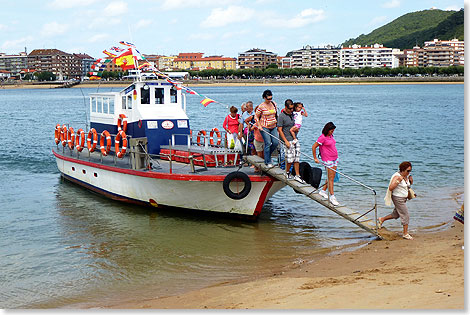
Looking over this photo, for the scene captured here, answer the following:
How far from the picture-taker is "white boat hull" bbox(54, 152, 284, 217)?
1472cm

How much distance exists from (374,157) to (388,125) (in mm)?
21595

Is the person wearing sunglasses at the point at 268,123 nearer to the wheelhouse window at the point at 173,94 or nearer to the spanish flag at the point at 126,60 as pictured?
the wheelhouse window at the point at 173,94

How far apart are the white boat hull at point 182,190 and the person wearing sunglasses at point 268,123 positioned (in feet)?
2.72

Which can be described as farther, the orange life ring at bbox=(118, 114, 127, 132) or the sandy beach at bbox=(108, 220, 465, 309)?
the orange life ring at bbox=(118, 114, 127, 132)

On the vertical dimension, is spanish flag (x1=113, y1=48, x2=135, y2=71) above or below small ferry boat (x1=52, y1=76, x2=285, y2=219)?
above

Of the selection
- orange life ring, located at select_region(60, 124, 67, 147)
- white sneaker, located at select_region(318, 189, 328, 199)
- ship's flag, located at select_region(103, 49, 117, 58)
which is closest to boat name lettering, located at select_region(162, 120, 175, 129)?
ship's flag, located at select_region(103, 49, 117, 58)

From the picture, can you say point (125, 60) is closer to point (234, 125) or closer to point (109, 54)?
point (109, 54)

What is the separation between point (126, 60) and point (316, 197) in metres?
8.81

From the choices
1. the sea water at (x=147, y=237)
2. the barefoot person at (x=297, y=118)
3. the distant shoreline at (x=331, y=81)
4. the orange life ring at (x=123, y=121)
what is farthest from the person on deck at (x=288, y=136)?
the distant shoreline at (x=331, y=81)

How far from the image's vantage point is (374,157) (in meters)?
28.9

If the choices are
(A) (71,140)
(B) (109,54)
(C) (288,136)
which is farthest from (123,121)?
(C) (288,136)

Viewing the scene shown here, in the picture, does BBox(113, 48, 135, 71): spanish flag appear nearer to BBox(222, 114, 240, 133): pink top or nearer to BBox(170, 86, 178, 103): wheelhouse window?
BBox(170, 86, 178, 103): wheelhouse window

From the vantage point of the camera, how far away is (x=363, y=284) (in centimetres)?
882

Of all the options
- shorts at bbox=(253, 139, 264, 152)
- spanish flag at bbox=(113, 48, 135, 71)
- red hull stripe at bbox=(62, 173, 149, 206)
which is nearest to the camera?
shorts at bbox=(253, 139, 264, 152)
